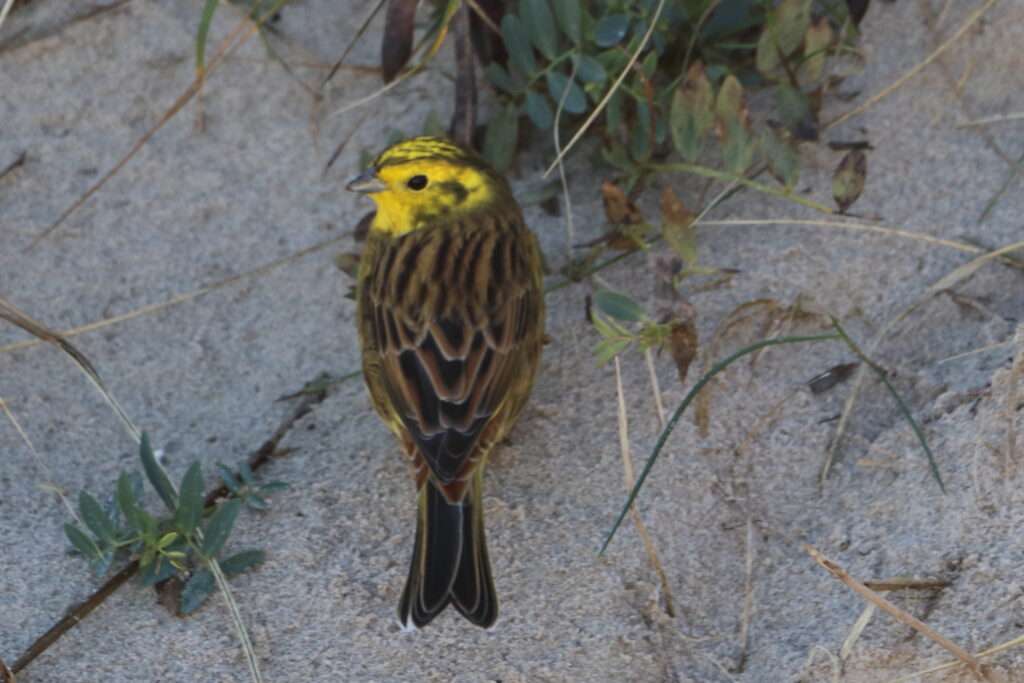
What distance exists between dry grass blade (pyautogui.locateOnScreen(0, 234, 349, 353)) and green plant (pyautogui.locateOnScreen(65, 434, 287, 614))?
2.23 feet

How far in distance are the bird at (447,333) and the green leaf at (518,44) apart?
11.3 inches

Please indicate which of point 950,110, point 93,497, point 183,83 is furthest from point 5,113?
point 950,110

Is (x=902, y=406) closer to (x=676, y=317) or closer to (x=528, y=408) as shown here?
(x=676, y=317)

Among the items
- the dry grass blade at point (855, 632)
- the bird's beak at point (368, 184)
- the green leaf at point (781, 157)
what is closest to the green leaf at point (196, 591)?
the bird's beak at point (368, 184)

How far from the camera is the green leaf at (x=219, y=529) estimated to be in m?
3.29

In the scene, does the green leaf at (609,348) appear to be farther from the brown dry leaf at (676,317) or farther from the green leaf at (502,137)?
the green leaf at (502,137)

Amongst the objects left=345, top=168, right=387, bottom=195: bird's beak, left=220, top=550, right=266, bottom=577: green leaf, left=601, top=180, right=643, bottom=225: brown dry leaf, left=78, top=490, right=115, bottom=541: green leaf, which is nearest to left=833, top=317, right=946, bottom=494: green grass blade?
left=601, top=180, right=643, bottom=225: brown dry leaf

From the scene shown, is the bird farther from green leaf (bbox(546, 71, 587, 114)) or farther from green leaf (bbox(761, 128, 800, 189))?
green leaf (bbox(761, 128, 800, 189))

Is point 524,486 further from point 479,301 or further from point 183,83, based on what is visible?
point 183,83

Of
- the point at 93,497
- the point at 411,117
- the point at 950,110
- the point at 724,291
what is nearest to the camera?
the point at 93,497

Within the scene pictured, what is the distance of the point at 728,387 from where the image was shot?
3689 millimetres

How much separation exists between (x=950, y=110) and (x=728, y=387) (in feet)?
3.67

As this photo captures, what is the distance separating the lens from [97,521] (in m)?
3.29

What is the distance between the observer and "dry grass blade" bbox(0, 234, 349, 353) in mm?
3980
